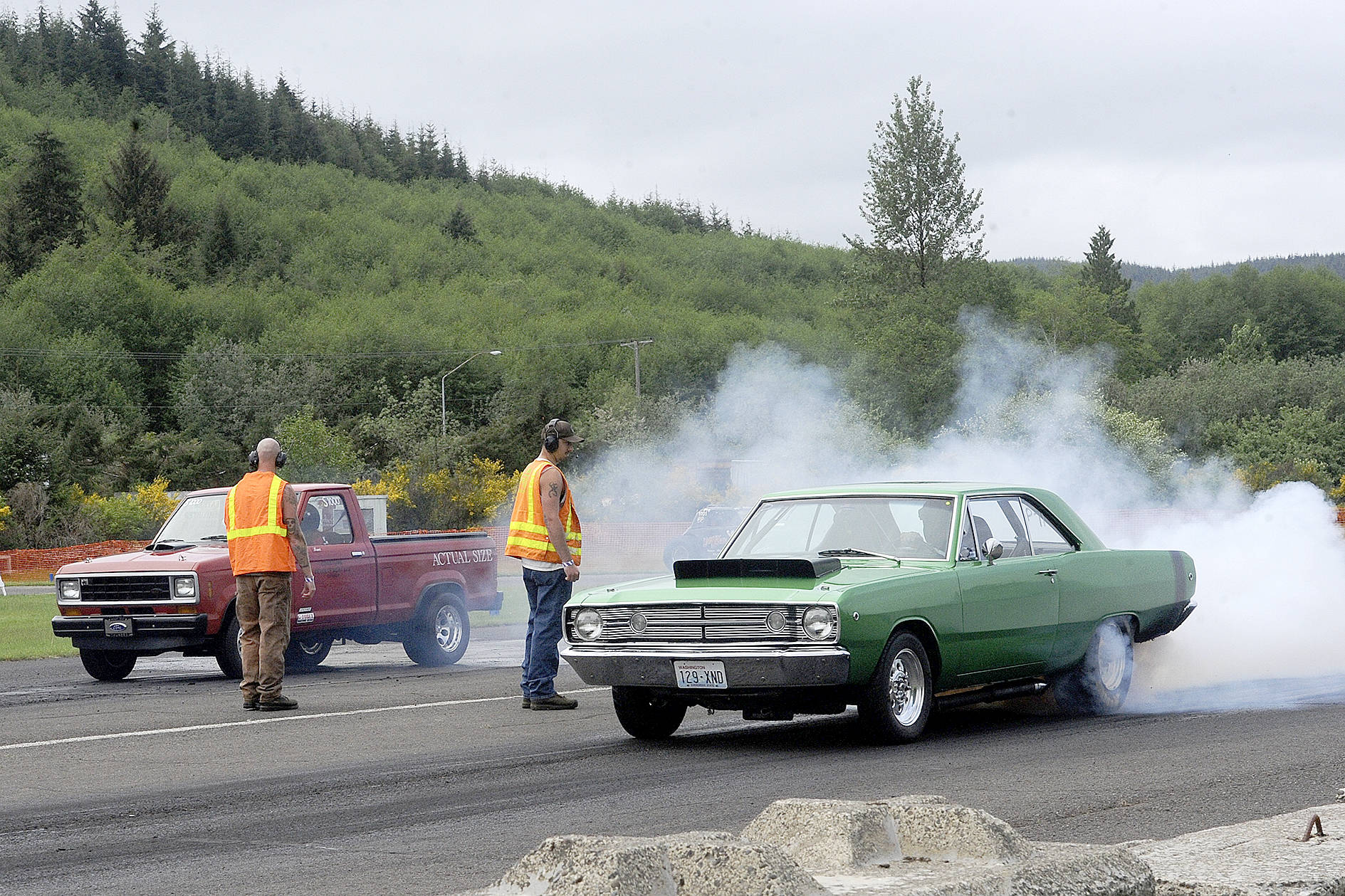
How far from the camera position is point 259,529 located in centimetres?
1185

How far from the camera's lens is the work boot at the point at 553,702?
451 inches

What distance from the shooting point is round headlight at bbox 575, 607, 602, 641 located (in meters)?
9.55

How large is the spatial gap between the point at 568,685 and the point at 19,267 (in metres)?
114

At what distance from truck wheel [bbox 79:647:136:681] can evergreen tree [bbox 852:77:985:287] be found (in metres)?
62.2

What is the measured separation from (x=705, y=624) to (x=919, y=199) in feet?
221

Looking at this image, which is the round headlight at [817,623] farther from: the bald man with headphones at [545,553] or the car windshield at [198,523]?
the car windshield at [198,523]

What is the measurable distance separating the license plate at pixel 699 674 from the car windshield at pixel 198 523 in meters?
8.00

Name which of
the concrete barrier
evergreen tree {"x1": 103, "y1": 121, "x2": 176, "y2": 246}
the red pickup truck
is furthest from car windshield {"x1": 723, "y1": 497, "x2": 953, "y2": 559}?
evergreen tree {"x1": 103, "y1": 121, "x2": 176, "y2": 246}

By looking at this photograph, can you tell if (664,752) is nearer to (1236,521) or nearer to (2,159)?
(1236,521)

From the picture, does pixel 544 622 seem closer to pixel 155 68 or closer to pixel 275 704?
pixel 275 704

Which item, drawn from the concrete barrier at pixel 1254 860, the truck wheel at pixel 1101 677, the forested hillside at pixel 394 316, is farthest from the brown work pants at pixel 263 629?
the forested hillside at pixel 394 316

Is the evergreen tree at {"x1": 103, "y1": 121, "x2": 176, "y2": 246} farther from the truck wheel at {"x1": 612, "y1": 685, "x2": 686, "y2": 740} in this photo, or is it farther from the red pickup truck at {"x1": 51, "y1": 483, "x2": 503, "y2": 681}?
the truck wheel at {"x1": 612, "y1": 685, "x2": 686, "y2": 740}

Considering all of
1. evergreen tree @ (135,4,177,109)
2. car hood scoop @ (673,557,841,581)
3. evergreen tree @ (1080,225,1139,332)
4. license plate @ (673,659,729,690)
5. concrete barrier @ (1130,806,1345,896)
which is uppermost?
evergreen tree @ (135,4,177,109)

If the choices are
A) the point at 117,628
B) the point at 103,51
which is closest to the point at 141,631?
the point at 117,628
